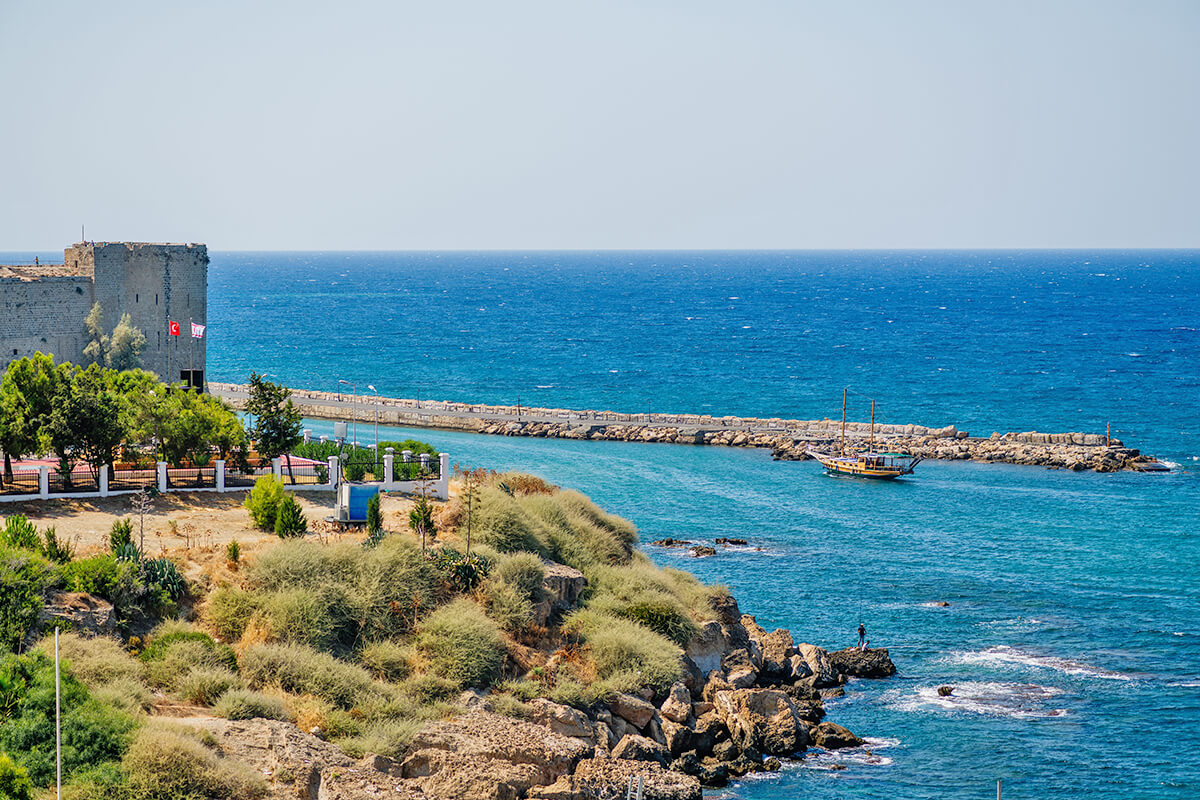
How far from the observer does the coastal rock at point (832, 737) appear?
106 feet

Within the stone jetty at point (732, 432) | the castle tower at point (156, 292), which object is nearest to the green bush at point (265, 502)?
the castle tower at point (156, 292)

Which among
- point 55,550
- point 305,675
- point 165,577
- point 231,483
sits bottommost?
point 305,675

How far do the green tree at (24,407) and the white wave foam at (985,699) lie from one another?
25.0 meters

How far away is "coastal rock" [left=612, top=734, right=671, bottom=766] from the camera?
27297 mm

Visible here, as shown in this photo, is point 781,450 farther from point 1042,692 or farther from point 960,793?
point 960,793

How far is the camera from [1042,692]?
37.2 m

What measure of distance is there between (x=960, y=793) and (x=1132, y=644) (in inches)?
614

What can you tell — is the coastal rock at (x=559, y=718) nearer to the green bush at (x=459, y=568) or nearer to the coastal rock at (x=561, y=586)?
the green bush at (x=459, y=568)

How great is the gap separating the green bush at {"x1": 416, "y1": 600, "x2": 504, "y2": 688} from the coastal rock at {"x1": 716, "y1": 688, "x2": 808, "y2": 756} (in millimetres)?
6718

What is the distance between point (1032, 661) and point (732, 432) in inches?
1870

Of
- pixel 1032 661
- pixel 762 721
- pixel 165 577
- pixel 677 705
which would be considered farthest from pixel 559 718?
pixel 1032 661

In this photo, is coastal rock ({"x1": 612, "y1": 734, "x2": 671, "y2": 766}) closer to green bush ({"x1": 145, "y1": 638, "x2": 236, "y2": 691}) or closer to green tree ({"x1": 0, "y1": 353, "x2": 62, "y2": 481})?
green bush ({"x1": 145, "y1": 638, "x2": 236, "y2": 691})

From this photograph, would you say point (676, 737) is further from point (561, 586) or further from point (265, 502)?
point (265, 502)

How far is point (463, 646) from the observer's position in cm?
2783
